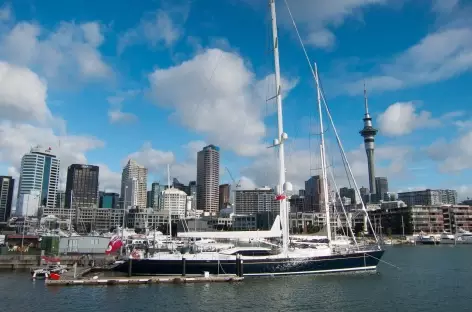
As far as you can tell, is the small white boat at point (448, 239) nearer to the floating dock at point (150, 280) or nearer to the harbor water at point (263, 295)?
the harbor water at point (263, 295)

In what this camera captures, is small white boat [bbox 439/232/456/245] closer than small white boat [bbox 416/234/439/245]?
No

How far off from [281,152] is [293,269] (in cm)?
1455

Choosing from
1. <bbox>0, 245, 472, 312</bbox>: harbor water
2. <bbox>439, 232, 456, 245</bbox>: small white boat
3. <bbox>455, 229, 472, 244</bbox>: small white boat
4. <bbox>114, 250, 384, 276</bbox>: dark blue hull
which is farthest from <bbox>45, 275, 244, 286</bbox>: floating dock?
<bbox>455, 229, 472, 244</bbox>: small white boat

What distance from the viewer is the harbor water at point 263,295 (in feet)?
117

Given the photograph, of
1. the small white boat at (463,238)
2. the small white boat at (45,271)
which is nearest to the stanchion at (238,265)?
the small white boat at (45,271)

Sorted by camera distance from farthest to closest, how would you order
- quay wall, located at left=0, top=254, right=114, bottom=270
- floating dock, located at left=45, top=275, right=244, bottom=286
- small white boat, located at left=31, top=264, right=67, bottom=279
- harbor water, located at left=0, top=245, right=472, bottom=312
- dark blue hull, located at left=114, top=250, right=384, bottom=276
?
1. quay wall, located at left=0, top=254, right=114, bottom=270
2. small white boat, located at left=31, top=264, right=67, bottom=279
3. dark blue hull, located at left=114, top=250, right=384, bottom=276
4. floating dock, located at left=45, top=275, right=244, bottom=286
5. harbor water, located at left=0, top=245, right=472, bottom=312

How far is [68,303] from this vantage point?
37.0m

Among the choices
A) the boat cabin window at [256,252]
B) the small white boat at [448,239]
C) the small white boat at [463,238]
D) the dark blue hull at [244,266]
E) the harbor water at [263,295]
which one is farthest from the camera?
the small white boat at [448,239]

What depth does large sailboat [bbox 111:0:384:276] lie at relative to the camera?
4947cm

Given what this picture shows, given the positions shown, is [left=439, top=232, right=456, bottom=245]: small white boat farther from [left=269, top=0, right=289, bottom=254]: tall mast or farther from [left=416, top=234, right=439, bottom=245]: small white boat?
[left=269, top=0, right=289, bottom=254]: tall mast

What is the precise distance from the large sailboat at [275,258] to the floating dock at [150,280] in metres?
1.88

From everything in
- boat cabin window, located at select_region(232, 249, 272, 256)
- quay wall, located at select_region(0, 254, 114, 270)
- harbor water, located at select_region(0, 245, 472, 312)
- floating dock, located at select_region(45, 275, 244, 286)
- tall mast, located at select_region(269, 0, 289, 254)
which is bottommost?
harbor water, located at select_region(0, 245, 472, 312)

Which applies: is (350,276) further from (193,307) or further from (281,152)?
(193,307)

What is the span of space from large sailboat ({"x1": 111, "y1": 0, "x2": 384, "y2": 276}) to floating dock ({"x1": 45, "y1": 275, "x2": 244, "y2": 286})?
188 cm
